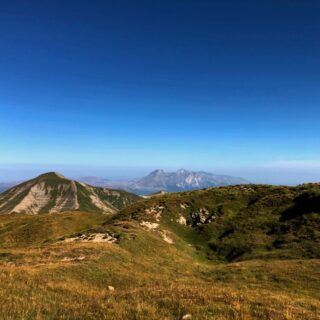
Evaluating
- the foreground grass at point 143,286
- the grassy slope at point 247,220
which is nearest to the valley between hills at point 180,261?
the foreground grass at point 143,286

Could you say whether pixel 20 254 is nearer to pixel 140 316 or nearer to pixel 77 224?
pixel 140 316

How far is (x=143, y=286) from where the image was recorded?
23.8 m

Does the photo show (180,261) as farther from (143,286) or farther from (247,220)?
(247,220)

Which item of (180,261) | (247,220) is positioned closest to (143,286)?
(180,261)

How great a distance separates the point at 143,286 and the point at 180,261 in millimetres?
17539

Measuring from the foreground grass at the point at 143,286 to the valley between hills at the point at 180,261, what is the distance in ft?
0.25

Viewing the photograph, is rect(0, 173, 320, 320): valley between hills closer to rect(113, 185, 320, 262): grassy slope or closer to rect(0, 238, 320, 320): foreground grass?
rect(0, 238, 320, 320): foreground grass

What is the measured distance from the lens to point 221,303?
51.4 feet

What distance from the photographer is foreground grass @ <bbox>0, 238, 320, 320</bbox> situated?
46.4 feet

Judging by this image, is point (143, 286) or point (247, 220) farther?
point (247, 220)

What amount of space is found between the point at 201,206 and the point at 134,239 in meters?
28.1

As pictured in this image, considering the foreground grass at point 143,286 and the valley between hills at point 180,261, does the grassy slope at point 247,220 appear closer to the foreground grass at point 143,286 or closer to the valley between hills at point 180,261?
the valley between hills at point 180,261

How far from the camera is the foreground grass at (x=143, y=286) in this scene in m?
14.1

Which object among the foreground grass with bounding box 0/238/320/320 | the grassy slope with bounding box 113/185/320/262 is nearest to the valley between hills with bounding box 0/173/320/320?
the foreground grass with bounding box 0/238/320/320
